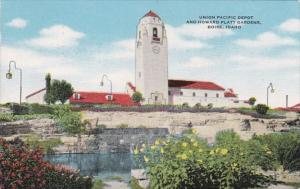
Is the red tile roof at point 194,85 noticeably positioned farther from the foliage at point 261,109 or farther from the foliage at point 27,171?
the foliage at point 27,171

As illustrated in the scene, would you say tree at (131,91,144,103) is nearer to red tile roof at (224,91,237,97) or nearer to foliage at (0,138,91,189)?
red tile roof at (224,91,237,97)

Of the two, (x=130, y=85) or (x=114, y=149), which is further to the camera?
(x=130, y=85)

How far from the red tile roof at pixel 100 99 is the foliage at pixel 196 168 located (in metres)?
42.5

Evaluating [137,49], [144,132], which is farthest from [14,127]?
[137,49]

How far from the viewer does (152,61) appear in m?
53.7

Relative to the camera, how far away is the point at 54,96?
157 ft

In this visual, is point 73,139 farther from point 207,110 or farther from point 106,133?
point 207,110

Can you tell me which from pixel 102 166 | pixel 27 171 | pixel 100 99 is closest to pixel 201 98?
pixel 100 99


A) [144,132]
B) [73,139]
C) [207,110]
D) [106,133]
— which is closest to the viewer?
[73,139]

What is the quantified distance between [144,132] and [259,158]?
2176 centimetres

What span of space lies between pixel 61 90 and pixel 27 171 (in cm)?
4284

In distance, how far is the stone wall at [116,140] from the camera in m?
26.5

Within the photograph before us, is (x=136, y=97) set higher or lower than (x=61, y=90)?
lower

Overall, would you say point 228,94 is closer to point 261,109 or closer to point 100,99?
point 261,109
